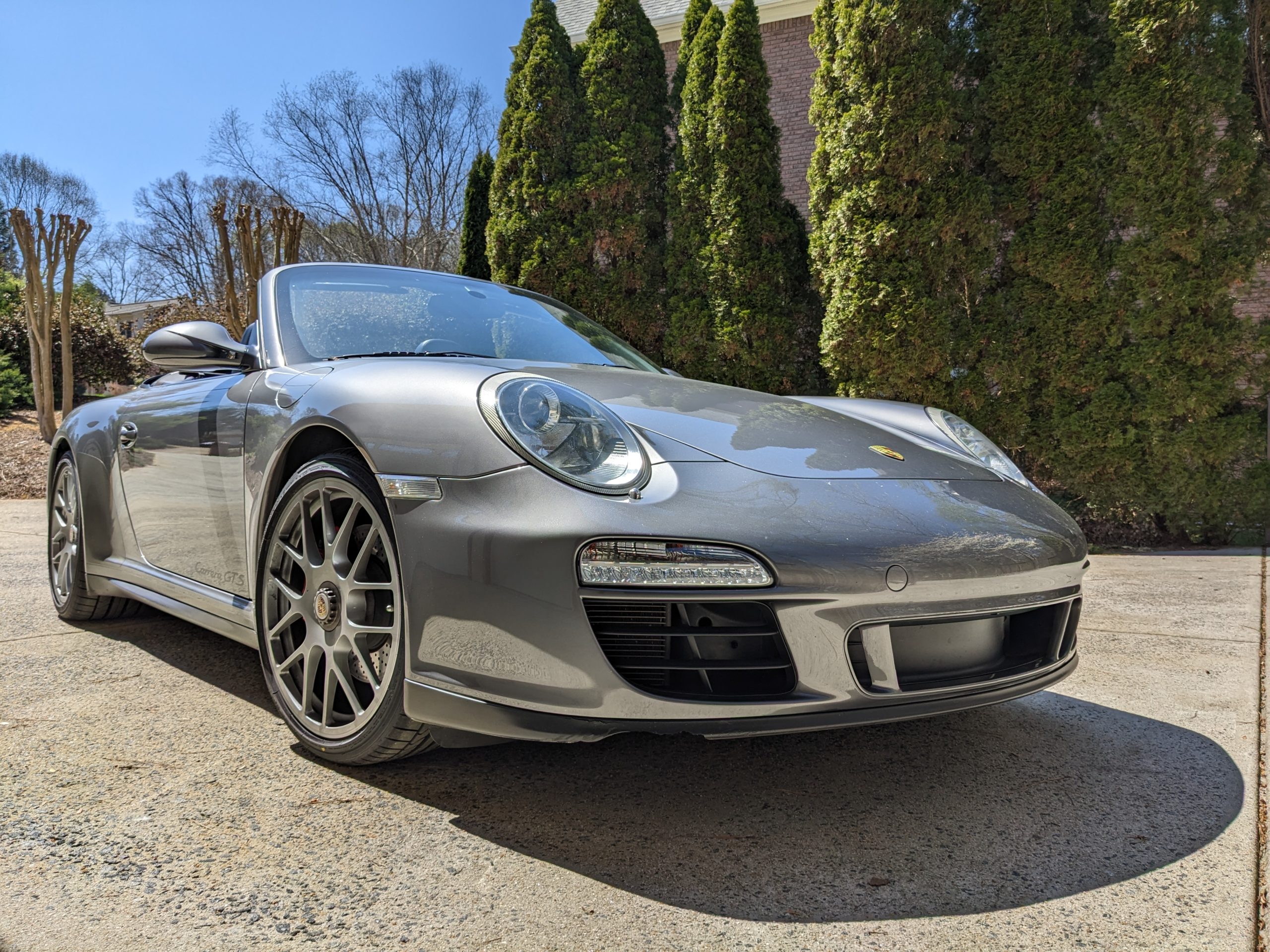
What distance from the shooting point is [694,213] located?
332 inches

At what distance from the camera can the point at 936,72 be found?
6711 millimetres

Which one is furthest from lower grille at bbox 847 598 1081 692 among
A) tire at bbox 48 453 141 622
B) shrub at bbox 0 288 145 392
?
shrub at bbox 0 288 145 392

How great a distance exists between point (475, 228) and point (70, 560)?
9374 millimetres

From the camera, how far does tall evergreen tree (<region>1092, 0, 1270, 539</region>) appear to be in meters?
6.05

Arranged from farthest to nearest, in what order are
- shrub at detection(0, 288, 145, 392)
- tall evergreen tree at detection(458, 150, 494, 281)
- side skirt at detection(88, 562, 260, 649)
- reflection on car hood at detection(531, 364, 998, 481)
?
shrub at detection(0, 288, 145, 392), tall evergreen tree at detection(458, 150, 494, 281), side skirt at detection(88, 562, 260, 649), reflection on car hood at detection(531, 364, 998, 481)

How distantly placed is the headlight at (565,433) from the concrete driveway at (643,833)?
713 millimetres

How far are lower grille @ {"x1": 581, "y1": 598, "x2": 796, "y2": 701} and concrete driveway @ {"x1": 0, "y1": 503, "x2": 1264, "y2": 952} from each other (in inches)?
12.3

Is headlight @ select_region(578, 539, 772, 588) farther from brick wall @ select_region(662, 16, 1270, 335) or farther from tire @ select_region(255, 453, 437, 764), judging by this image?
brick wall @ select_region(662, 16, 1270, 335)

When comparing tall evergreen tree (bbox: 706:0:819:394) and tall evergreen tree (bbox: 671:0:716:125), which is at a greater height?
tall evergreen tree (bbox: 671:0:716:125)

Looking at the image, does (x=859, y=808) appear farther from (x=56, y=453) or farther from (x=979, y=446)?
(x=56, y=453)

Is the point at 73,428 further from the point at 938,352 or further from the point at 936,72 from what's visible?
the point at 936,72

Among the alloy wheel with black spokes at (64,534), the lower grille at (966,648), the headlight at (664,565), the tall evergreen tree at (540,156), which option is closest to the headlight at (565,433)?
the headlight at (664,565)

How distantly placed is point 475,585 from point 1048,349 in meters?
5.86

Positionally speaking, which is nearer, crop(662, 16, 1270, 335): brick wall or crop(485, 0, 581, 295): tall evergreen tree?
crop(485, 0, 581, 295): tall evergreen tree
